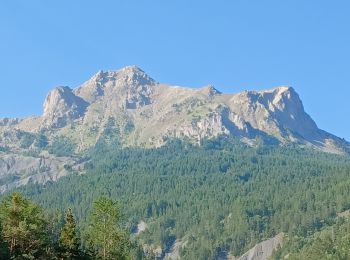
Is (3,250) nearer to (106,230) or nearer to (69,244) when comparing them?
(69,244)

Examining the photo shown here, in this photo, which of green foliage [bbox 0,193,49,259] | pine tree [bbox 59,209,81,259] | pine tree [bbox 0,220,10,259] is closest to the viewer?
pine tree [bbox 0,220,10,259]

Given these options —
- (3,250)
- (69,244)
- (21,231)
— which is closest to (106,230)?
(69,244)

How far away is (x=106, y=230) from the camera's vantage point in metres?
106

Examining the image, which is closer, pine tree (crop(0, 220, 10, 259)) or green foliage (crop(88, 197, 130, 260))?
pine tree (crop(0, 220, 10, 259))

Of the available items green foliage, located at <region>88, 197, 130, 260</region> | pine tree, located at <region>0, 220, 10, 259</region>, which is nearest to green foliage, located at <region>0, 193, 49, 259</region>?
pine tree, located at <region>0, 220, 10, 259</region>

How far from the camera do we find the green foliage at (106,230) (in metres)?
105

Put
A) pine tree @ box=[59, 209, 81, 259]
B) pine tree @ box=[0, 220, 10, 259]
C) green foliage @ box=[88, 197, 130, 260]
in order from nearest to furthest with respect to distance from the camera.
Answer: pine tree @ box=[0, 220, 10, 259]
pine tree @ box=[59, 209, 81, 259]
green foliage @ box=[88, 197, 130, 260]

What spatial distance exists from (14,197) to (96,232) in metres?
19.3

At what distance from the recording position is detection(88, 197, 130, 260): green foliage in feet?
346

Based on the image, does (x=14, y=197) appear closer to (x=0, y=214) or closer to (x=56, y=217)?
(x=0, y=214)

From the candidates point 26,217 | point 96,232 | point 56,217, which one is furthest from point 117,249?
point 56,217

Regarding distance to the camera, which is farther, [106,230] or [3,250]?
[106,230]

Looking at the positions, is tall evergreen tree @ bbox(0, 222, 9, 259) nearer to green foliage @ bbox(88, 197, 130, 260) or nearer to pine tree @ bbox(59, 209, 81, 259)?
pine tree @ bbox(59, 209, 81, 259)

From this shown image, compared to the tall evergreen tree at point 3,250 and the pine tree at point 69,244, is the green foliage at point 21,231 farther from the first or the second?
the pine tree at point 69,244
